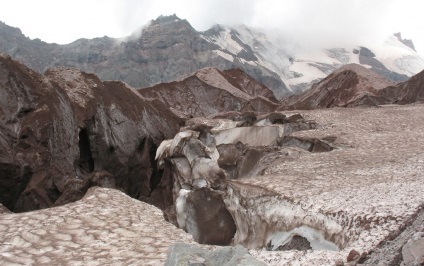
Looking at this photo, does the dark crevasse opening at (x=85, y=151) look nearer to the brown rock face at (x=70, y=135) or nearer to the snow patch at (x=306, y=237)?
the brown rock face at (x=70, y=135)

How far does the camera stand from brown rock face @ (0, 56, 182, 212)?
1794cm

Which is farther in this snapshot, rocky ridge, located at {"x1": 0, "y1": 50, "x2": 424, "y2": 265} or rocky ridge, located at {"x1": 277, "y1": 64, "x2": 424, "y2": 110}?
rocky ridge, located at {"x1": 277, "y1": 64, "x2": 424, "y2": 110}

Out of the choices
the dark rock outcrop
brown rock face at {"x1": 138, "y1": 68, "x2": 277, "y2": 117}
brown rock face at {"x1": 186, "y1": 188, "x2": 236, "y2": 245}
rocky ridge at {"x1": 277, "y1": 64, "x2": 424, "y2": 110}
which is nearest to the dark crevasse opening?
brown rock face at {"x1": 186, "y1": 188, "x2": 236, "y2": 245}

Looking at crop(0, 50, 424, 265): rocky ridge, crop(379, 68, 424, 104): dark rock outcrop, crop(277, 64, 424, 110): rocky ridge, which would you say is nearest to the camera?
crop(0, 50, 424, 265): rocky ridge

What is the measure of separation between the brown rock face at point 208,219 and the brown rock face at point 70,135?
4384 mm

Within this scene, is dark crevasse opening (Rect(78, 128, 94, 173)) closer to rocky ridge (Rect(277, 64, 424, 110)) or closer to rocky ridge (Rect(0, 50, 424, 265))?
rocky ridge (Rect(0, 50, 424, 265))

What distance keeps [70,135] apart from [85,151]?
3445 millimetres

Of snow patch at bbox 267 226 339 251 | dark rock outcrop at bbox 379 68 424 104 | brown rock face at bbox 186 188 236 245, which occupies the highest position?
dark rock outcrop at bbox 379 68 424 104

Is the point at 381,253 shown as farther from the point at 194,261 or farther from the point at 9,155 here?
the point at 9,155

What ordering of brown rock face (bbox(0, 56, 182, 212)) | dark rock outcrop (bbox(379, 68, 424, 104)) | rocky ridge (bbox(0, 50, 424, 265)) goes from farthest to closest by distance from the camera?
dark rock outcrop (bbox(379, 68, 424, 104))
brown rock face (bbox(0, 56, 182, 212))
rocky ridge (bbox(0, 50, 424, 265))

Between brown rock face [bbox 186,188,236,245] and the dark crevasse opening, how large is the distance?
13.0 meters

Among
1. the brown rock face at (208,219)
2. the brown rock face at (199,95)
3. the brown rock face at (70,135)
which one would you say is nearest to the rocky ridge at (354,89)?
the brown rock face at (199,95)

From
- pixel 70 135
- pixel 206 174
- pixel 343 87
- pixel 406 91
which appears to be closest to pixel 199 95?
pixel 343 87

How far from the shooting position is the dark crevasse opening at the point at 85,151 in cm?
2583
